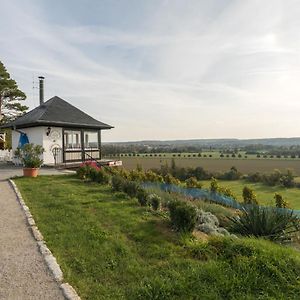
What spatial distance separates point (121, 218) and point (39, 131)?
538 inches

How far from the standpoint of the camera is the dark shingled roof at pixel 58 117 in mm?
18469

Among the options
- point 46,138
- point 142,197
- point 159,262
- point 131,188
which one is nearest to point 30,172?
point 46,138

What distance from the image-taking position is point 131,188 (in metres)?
9.13

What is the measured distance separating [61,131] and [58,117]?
87 cm

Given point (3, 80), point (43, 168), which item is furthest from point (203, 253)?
point (3, 80)

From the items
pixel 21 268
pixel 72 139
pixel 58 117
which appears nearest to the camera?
pixel 21 268

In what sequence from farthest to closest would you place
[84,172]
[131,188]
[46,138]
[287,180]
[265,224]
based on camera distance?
[287,180], [46,138], [84,172], [131,188], [265,224]

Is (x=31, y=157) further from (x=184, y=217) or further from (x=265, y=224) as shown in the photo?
(x=265, y=224)

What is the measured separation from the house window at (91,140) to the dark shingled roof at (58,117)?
0.56 meters

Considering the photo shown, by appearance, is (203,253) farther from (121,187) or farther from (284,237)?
(121,187)

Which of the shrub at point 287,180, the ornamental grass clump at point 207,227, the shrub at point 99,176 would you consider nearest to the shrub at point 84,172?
the shrub at point 99,176

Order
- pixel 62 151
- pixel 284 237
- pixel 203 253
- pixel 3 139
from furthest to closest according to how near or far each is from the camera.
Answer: pixel 3 139, pixel 62 151, pixel 284 237, pixel 203 253

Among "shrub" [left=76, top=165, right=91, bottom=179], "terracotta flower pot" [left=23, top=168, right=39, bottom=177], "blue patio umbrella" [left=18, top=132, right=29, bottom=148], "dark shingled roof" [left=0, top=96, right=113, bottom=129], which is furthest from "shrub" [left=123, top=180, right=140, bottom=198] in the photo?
"blue patio umbrella" [left=18, top=132, right=29, bottom=148]

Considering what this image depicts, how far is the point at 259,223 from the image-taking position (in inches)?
239
